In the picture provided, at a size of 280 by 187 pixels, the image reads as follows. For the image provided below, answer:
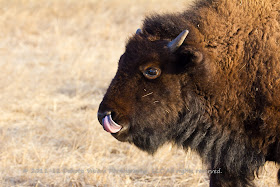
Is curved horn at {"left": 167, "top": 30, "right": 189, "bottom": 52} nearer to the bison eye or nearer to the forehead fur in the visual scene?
the forehead fur

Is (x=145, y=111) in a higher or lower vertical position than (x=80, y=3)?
higher

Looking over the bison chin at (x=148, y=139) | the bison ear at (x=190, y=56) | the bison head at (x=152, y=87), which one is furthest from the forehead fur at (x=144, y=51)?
the bison chin at (x=148, y=139)

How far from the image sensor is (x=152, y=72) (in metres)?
3.71

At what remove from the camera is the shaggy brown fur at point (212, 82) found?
3.66 meters

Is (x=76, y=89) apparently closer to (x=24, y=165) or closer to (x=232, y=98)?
(x=24, y=165)

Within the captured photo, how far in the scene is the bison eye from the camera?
12.2 ft

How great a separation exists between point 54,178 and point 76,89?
12.1 ft

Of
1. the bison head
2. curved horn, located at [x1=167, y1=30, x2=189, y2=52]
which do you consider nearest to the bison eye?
the bison head

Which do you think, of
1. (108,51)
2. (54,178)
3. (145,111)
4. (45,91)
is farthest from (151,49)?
(108,51)

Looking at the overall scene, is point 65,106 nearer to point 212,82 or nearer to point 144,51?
point 144,51

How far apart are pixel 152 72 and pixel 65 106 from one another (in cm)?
403

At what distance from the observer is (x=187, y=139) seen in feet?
13.2

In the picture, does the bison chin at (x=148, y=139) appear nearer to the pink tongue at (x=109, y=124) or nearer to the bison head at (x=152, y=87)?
the bison head at (x=152, y=87)

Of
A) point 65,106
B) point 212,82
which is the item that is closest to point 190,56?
point 212,82
